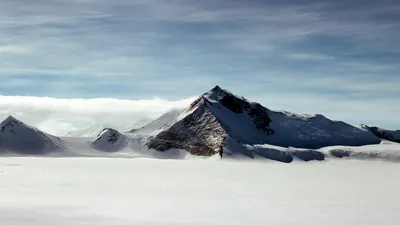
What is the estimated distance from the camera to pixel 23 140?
134 meters

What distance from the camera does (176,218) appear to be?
86.0 ft

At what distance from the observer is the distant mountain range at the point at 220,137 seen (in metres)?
128

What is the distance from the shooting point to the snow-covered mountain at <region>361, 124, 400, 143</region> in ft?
550

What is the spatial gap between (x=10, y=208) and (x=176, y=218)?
9.82m

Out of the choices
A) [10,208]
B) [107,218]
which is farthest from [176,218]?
[10,208]

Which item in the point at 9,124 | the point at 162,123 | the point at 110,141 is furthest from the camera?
the point at 162,123

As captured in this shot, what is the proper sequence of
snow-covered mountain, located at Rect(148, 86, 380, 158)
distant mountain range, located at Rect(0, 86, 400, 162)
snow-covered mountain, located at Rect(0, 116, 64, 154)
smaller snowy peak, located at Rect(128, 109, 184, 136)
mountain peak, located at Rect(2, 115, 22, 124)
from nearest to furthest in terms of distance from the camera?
distant mountain range, located at Rect(0, 86, 400, 162) < snow-covered mountain, located at Rect(0, 116, 64, 154) < snow-covered mountain, located at Rect(148, 86, 380, 158) < mountain peak, located at Rect(2, 115, 22, 124) < smaller snowy peak, located at Rect(128, 109, 184, 136)

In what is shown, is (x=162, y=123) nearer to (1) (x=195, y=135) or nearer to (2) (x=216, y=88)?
(2) (x=216, y=88)

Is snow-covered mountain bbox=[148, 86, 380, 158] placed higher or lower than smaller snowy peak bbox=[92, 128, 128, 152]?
higher

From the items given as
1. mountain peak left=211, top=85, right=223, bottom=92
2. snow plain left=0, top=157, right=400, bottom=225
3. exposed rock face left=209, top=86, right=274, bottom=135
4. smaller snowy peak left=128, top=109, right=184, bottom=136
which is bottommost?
snow plain left=0, top=157, right=400, bottom=225

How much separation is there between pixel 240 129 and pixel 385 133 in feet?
192

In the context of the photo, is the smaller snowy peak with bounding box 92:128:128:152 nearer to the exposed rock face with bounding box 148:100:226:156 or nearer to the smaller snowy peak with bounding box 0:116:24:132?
the exposed rock face with bounding box 148:100:226:156

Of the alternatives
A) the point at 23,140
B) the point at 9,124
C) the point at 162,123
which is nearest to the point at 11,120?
the point at 9,124

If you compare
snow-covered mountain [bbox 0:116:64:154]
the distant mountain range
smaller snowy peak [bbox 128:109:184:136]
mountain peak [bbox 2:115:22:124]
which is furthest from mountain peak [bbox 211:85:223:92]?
mountain peak [bbox 2:115:22:124]
